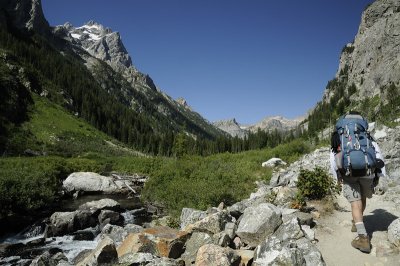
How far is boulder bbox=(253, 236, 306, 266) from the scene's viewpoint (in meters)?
7.67

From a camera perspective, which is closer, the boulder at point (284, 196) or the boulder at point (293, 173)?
the boulder at point (284, 196)

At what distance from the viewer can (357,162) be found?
25.7ft

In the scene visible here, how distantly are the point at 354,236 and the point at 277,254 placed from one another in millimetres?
2687

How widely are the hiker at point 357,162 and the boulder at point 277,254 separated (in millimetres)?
1702

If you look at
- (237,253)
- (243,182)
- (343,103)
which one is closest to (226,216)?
(237,253)

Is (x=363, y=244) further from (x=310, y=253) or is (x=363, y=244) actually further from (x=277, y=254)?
(x=277, y=254)

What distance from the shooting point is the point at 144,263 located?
27.9 feet

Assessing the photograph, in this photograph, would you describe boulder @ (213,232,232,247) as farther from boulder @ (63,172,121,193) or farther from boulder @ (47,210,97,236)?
boulder @ (63,172,121,193)

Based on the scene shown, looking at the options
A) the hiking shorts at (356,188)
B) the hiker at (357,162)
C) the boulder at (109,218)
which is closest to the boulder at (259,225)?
the hiker at (357,162)

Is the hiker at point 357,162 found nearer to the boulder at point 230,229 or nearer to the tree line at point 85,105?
the boulder at point 230,229

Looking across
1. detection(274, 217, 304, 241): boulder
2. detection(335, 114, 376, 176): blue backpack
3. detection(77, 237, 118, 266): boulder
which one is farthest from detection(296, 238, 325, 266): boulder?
detection(77, 237, 118, 266): boulder

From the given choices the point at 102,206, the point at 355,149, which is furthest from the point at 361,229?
the point at 102,206

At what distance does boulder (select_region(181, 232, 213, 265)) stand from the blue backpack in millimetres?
4549

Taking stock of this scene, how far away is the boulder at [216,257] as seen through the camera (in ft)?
26.9
